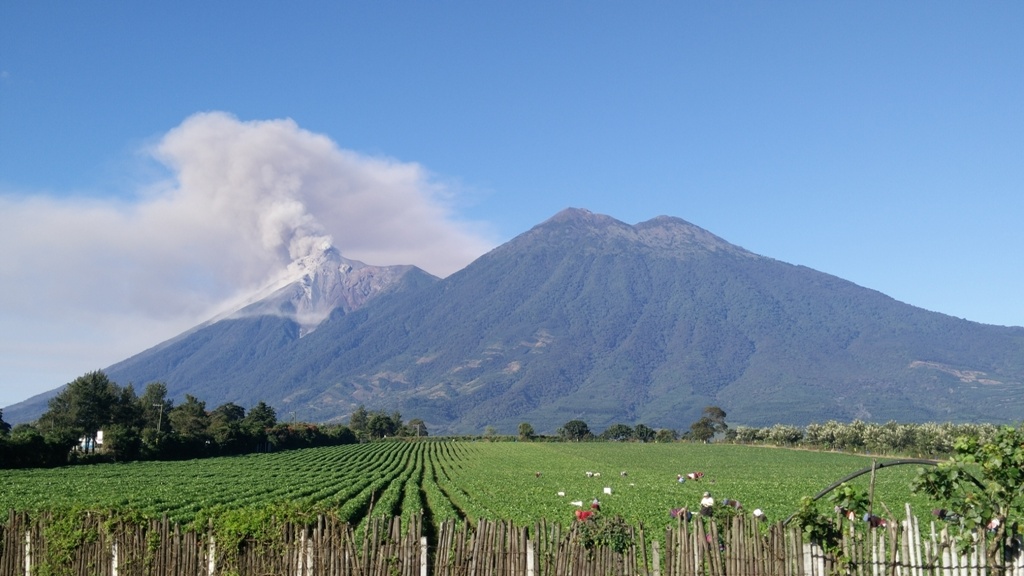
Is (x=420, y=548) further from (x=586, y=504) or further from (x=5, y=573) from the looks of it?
(x=586, y=504)

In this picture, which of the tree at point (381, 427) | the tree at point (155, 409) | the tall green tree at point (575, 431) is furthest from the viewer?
Answer: the tree at point (381, 427)

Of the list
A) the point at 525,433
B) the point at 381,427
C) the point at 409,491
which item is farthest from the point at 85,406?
the point at 381,427

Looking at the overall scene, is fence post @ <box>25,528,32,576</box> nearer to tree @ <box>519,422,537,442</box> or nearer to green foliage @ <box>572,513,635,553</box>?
green foliage @ <box>572,513,635,553</box>

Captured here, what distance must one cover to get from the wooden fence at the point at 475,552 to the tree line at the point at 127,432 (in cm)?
4715

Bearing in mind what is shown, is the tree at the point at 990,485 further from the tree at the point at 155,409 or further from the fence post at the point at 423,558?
the tree at the point at 155,409

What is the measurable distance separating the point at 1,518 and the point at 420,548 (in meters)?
18.6

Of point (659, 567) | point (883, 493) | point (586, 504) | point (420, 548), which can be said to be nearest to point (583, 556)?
point (659, 567)

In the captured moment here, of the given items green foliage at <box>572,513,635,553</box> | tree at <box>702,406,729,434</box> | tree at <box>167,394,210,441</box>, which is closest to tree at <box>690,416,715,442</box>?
tree at <box>702,406,729,434</box>

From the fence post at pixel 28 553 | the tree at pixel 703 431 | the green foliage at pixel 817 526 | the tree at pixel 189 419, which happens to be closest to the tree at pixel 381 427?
the tree at pixel 189 419

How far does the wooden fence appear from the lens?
8852 mm

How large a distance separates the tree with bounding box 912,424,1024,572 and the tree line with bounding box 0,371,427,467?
56903 millimetres

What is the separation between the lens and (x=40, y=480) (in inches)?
1686

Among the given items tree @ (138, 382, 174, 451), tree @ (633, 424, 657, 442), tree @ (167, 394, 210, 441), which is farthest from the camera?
tree @ (633, 424, 657, 442)

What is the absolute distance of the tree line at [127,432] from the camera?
58.4 metres
